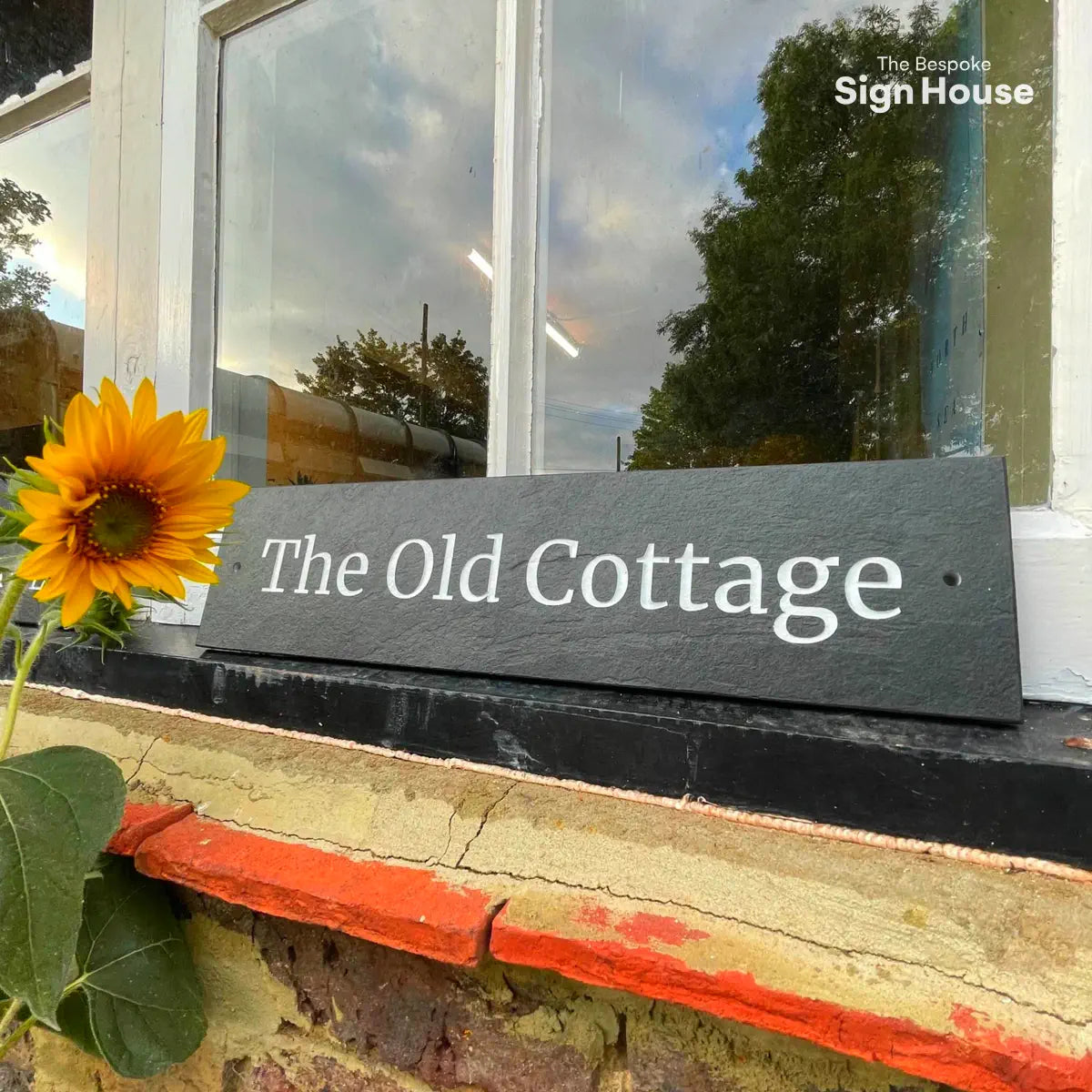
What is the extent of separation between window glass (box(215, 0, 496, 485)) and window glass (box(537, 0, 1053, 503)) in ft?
0.75

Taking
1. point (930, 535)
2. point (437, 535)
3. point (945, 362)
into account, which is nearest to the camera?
point (930, 535)

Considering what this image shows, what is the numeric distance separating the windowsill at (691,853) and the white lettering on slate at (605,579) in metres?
0.10

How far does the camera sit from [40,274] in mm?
1900

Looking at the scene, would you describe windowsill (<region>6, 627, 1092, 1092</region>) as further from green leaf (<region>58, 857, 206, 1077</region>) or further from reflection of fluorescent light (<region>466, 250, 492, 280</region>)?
reflection of fluorescent light (<region>466, 250, 492, 280</region>)

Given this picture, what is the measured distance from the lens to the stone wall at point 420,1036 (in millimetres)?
502

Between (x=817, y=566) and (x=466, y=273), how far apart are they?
1161mm

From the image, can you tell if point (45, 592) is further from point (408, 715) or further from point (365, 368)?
point (365, 368)

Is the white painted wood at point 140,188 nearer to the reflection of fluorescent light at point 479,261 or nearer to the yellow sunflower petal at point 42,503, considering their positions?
the reflection of fluorescent light at point 479,261

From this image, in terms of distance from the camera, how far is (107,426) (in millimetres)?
500

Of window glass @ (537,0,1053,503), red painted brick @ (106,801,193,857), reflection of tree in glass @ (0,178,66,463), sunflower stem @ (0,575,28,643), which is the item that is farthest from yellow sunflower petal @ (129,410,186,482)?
reflection of tree in glass @ (0,178,66,463)

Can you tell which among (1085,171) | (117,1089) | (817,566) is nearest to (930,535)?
(817,566)

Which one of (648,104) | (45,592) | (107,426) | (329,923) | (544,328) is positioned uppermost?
(648,104)

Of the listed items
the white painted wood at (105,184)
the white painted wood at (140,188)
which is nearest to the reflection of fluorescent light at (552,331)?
the white painted wood at (140,188)

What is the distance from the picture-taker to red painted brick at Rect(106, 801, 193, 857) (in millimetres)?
681
